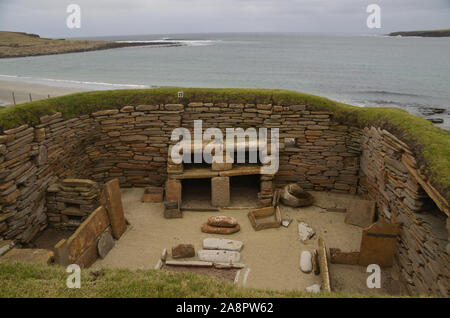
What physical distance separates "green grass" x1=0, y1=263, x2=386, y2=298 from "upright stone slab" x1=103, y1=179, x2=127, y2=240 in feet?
9.60

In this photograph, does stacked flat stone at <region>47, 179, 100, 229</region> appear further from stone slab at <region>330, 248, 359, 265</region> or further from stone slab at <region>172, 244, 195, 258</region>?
stone slab at <region>330, 248, 359, 265</region>

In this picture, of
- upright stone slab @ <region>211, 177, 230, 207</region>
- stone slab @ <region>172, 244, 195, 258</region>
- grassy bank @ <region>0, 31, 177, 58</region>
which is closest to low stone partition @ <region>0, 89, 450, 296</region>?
upright stone slab @ <region>211, 177, 230, 207</region>

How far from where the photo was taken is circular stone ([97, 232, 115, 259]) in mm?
7565

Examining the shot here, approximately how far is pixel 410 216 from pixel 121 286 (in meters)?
5.59

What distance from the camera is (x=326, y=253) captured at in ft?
25.2

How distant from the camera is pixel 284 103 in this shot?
1086cm

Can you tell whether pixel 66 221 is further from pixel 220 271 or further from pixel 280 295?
pixel 280 295

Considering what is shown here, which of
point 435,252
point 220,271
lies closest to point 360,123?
point 435,252

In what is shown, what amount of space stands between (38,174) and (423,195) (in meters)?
8.98

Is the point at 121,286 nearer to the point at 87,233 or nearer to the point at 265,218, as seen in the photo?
the point at 87,233

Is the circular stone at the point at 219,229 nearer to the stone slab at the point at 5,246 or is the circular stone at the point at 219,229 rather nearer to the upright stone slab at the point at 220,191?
the upright stone slab at the point at 220,191

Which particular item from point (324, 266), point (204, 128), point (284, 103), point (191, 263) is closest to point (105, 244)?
point (191, 263)

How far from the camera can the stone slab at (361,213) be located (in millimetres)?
8898

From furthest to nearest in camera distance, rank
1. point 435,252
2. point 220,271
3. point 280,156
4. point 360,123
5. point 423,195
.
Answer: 1. point 280,156
2. point 360,123
3. point 220,271
4. point 423,195
5. point 435,252
